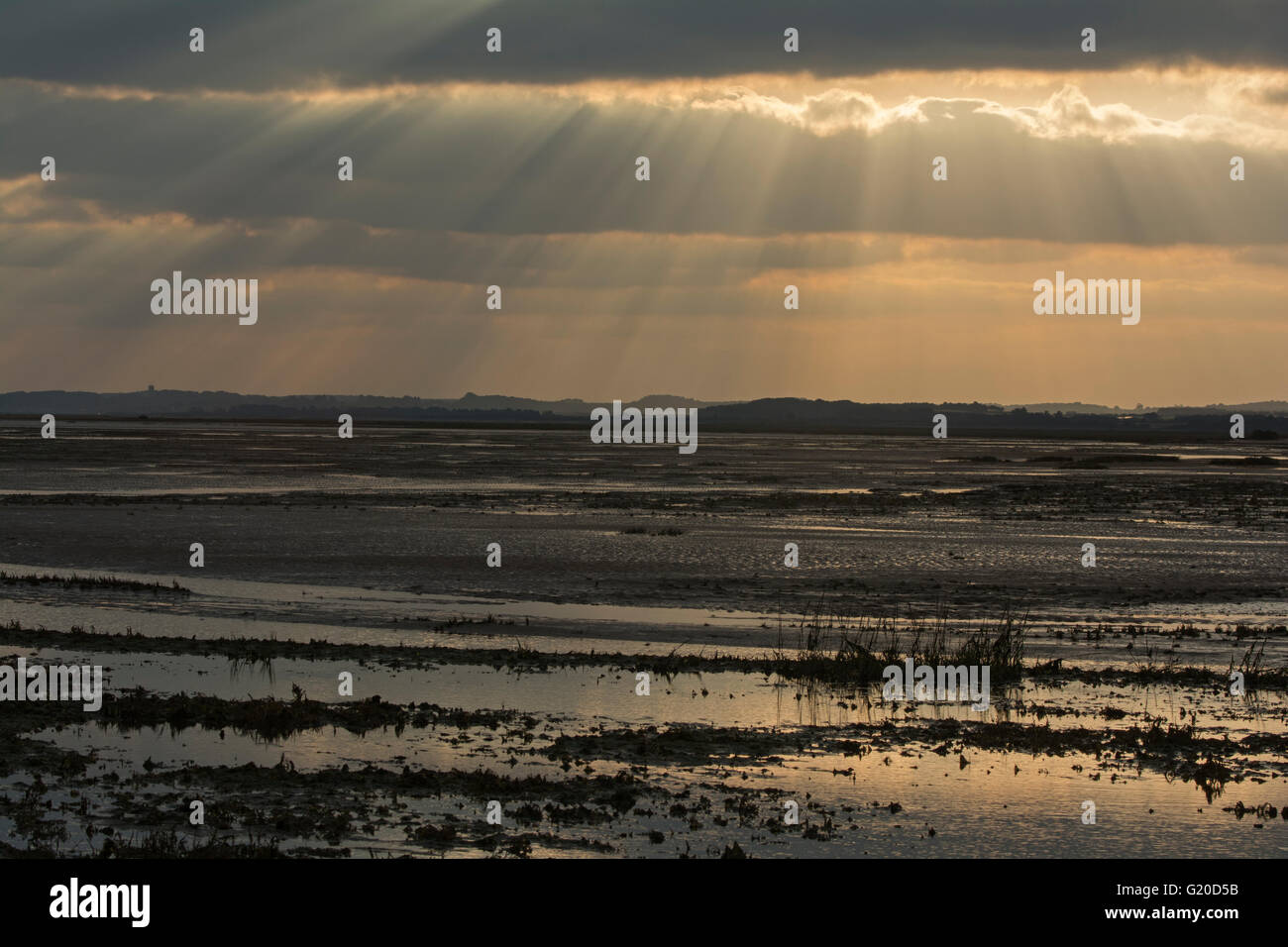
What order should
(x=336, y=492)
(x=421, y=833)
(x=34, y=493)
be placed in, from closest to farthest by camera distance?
(x=421, y=833), (x=34, y=493), (x=336, y=492)

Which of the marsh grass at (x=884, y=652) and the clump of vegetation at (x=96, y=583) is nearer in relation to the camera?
the marsh grass at (x=884, y=652)

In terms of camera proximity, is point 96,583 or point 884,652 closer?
point 884,652

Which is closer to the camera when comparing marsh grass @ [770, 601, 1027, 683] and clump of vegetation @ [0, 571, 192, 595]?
marsh grass @ [770, 601, 1027, 683]

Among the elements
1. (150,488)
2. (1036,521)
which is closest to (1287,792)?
(1036,521)

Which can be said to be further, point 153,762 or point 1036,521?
point 1036,521

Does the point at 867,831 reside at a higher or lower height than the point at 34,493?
lower

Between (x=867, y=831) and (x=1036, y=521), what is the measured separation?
43423mm

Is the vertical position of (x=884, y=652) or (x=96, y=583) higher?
(x=96, y=583)

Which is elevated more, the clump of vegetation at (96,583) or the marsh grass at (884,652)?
the clump of vegetation at (96,583)

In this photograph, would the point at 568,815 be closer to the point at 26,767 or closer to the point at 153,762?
the point at 153,762

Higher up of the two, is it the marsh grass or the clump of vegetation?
the clump of vegetation
